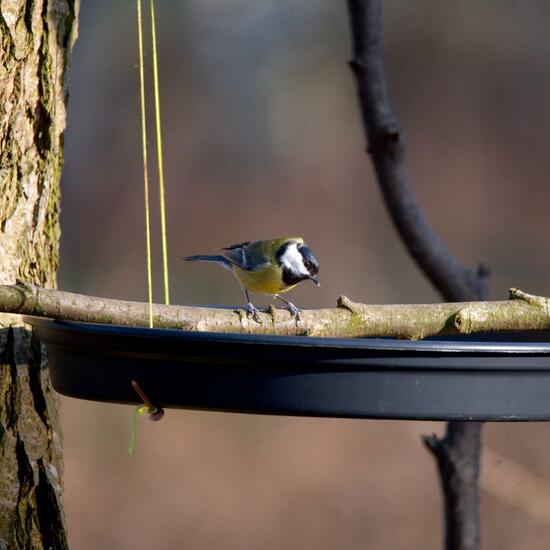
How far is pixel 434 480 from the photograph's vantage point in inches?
201

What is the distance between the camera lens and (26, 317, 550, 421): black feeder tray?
1.12 metres

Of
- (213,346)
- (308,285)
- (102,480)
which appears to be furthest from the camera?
(308,285)

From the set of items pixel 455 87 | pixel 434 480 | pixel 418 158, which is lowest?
pixel 434 480

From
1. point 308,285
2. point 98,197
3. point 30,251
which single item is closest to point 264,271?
point 30,251

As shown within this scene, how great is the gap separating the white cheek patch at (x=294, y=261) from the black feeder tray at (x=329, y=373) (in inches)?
77.0

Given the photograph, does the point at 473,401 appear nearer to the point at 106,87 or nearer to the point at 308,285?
the point at 308,285

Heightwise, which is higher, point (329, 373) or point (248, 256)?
point (248, 256)

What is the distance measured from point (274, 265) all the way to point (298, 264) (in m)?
0.09

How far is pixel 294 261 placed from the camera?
317 centimetres

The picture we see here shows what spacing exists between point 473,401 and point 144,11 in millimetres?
5122

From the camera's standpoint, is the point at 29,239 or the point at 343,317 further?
the point at 29,239

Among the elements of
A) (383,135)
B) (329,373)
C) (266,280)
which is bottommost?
(329,373)

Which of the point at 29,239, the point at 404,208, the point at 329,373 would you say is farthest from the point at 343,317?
the point at 404,208

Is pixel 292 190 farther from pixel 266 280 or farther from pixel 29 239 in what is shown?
pixel 29 239
